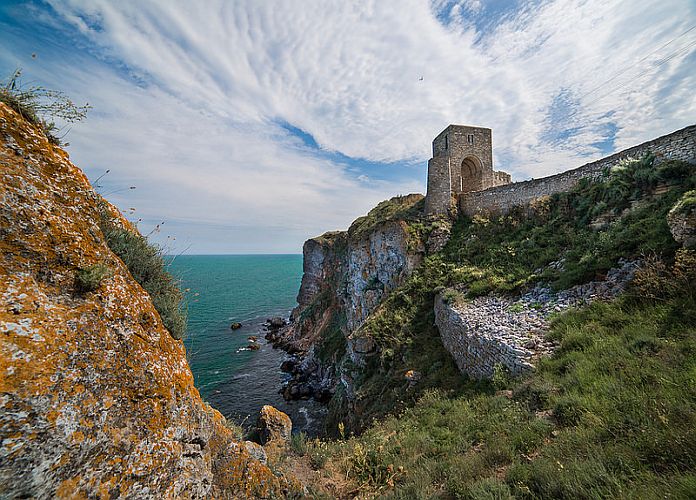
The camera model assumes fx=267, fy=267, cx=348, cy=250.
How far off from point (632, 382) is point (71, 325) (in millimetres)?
8124

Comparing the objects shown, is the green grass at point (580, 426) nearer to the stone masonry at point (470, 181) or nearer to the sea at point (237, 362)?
the sea at point (237, 362)

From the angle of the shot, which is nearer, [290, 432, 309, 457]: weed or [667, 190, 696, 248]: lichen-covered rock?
[667, 190, 696, 248]: lichen-covered rock

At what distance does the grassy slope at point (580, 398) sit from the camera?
3.43 metres

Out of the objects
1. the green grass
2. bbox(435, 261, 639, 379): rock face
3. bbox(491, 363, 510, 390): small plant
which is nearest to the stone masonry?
bbox(435, 261, 639, 379): rock face

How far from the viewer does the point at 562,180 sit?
44.1 ft

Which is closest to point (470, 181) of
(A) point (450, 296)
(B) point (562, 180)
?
(B) point (562, 180)

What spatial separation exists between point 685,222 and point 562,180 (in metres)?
8.02

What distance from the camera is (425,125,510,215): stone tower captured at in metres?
18.6

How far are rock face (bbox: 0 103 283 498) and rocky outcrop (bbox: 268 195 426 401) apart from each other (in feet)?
44.0

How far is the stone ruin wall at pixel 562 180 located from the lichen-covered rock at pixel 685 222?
3273 mm

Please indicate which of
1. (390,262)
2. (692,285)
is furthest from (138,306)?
(390,262)

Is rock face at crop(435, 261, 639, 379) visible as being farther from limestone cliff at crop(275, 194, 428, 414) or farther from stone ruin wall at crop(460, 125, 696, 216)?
limestone cliff at crop(275, 194, 428, 414)

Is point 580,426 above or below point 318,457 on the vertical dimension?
above

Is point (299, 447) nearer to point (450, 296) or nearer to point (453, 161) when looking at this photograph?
point (450, 296)
